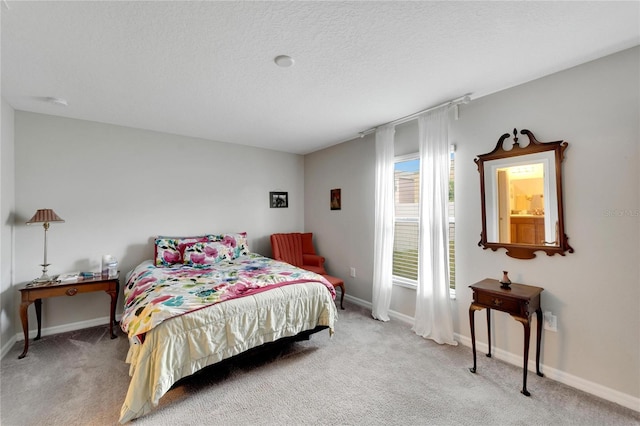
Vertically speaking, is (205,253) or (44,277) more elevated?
(205,253)

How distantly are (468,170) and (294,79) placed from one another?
6.25 feet

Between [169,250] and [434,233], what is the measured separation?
3.18m

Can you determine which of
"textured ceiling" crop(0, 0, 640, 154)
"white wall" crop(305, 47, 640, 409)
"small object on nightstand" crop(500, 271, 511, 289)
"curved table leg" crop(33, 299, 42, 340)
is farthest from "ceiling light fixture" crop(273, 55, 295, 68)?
"curved table leg" crop(33, 299, 42, 340)

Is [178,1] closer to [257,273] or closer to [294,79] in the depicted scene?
[294,79]

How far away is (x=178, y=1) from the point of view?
1.43 metres

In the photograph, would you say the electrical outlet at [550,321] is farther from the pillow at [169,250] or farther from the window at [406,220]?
the pillow at [169,250]

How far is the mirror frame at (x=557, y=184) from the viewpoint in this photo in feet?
6.93

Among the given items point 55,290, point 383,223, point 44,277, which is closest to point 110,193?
point 44,277

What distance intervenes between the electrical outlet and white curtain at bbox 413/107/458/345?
76 centimetres

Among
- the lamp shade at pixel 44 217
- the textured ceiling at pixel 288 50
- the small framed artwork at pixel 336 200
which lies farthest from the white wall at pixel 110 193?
the small framed artwork at pixel 336 200

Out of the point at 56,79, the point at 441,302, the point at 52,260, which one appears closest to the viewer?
the point at 56,79

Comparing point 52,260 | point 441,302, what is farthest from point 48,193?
point 441,302

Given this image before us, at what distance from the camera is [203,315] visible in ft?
6.53

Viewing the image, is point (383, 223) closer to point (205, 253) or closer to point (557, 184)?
point (557, 184)
